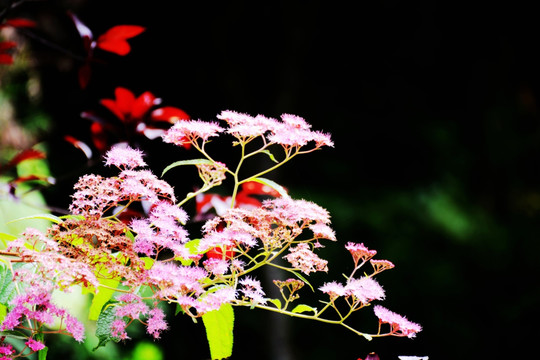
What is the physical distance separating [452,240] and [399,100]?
0.96 m

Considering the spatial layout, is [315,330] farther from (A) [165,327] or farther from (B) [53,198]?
(A) [165,327]

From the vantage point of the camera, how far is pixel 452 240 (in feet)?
10.0

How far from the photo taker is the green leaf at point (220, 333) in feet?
1.62

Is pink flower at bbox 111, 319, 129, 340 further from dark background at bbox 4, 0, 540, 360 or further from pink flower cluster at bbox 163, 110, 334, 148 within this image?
dark background at bbox 4, 0, 540, 360

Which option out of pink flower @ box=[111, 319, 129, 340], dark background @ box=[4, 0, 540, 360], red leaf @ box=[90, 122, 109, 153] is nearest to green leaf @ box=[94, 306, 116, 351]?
pink flower @ box=[111, 319, 129, 340]

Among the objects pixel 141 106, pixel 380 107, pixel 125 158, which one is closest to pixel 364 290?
pixel 125 158

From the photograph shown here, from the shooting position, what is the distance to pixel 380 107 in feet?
11.1

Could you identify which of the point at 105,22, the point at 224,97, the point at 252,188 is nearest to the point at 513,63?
the point at 224,97

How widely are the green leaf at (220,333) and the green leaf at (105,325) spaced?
92mm

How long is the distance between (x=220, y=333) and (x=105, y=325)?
0.38ft

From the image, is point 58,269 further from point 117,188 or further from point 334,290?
point 334,290

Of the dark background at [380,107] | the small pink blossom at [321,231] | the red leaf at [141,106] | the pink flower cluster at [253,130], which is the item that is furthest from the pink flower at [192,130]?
the dark background at [380,107]

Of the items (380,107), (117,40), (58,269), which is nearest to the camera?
(58,269)

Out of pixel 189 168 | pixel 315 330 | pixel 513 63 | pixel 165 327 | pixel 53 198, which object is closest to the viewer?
pixel 165 327
